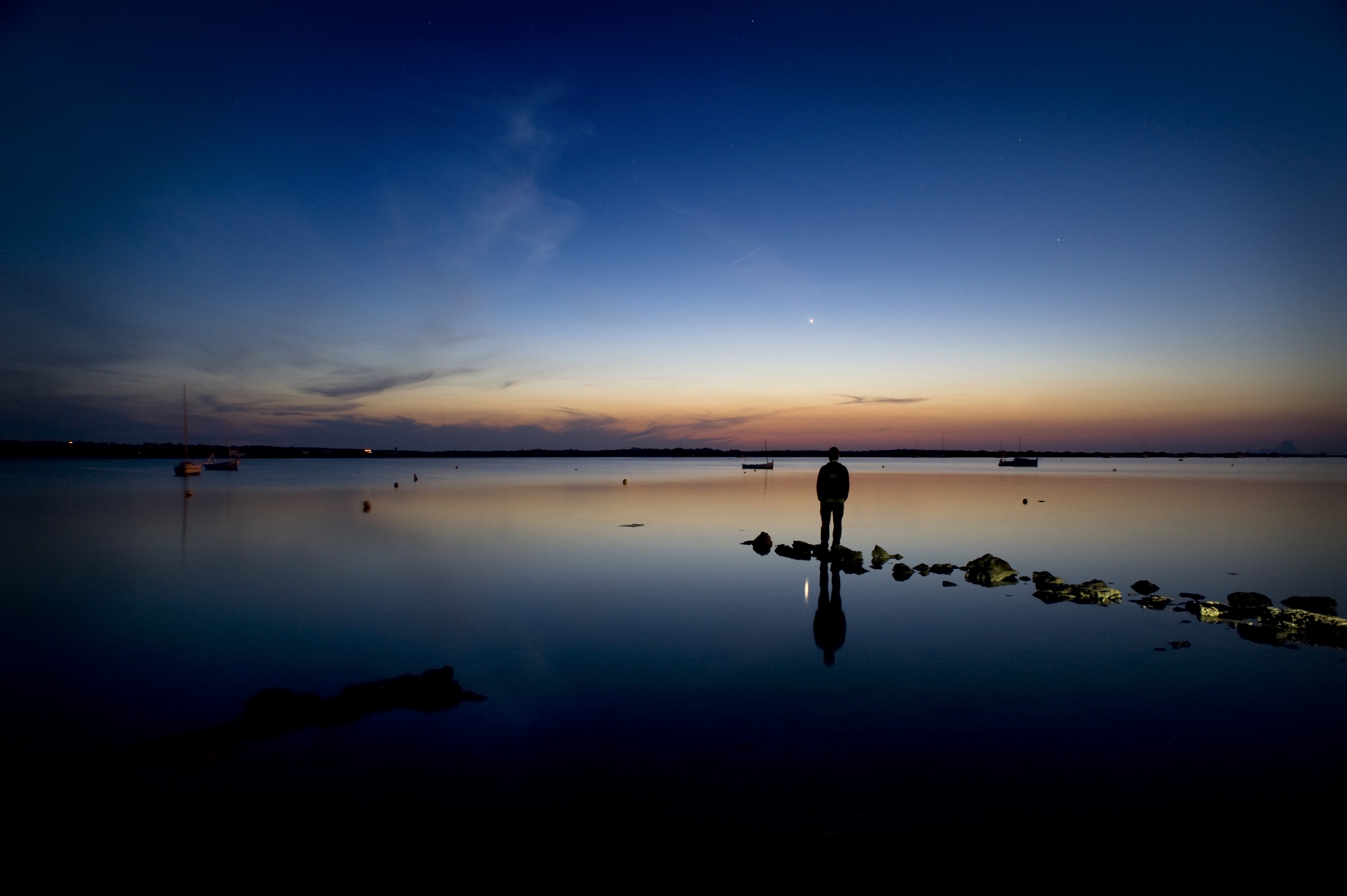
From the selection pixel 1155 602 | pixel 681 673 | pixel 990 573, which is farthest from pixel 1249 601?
pixel 681 673

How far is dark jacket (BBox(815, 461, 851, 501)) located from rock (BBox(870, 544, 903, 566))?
11.0 feet

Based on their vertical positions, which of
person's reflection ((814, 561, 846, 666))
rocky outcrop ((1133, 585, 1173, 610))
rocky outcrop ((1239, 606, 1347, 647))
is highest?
rocky outcrop ((1239, 606, 1347, 647))

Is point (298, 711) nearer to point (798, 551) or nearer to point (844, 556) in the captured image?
point (844, 556)

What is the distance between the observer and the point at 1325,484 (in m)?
72.8

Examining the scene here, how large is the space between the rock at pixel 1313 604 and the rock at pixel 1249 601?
36cm

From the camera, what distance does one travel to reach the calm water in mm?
6480

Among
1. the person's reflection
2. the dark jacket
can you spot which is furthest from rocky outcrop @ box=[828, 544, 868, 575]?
the dark jacket

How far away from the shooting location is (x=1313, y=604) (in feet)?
44.8

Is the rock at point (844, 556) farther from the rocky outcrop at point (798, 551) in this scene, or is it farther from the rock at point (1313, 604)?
the rock at point (1313, 604)

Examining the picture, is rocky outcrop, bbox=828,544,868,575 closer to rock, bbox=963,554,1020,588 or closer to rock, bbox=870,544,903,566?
rock, bbox=870,544,903,566

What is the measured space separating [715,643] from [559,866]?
23.4 feet

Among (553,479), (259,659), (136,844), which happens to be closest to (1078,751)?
(136,844)

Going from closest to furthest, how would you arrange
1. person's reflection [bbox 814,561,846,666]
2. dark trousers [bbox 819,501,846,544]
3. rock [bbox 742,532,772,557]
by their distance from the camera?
person's reflection [bbox 814,561,846,666] < dark trousers [bbox 819,501,846,544] < rock [bbox 742,532,772,557]

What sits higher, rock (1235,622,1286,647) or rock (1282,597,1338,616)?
rock (1282,597,1338,616)
